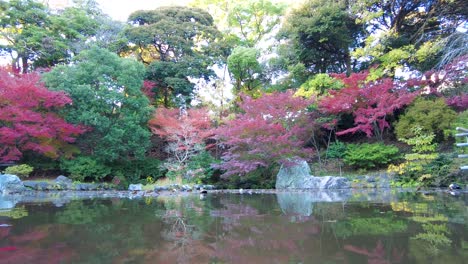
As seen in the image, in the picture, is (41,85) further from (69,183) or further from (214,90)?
(214,90)

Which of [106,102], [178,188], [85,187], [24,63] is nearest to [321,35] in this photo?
[178,188]

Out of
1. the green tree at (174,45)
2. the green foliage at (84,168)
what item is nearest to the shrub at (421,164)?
the green tree at (174,45)

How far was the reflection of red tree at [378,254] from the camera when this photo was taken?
2.18 metres

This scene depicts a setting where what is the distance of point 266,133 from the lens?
10.8 meters

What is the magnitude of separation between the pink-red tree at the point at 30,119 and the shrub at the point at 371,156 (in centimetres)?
957

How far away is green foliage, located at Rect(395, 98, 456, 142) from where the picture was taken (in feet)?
34.4

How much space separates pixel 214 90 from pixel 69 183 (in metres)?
7.04

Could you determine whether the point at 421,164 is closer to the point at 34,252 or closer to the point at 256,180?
the point at 256,180

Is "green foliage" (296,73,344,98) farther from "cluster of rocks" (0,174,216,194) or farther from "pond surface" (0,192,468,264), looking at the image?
"pond surface" (0,192,468,264)

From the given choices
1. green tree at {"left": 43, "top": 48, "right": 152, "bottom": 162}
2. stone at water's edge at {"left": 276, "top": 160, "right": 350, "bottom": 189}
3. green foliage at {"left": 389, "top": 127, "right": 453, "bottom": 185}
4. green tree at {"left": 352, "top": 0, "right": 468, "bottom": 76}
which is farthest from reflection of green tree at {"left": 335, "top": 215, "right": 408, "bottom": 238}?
green tree at {"left": 352, "top": 0, "right": 468, "bottom": 76}

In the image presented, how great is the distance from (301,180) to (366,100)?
3867mm

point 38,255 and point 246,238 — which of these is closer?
point 38,255

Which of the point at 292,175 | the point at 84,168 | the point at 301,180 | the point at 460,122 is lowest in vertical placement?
the point at 301,180

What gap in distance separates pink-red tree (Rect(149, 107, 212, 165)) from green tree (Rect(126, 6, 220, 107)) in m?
2.44
